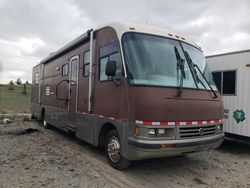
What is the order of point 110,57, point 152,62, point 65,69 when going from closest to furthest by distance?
point 152,62 < point 110,57 < point 65,69

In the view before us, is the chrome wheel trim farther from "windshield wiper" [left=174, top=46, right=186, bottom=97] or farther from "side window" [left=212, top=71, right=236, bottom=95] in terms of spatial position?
"side window" [left=212, top=71, right=236, bottom=95]

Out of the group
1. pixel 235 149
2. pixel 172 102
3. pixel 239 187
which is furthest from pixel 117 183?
pixel 235 149

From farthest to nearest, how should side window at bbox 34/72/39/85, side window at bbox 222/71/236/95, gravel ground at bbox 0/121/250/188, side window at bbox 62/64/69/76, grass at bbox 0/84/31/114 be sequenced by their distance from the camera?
grass at bbox 0/84/31/114 → side window at bbox 34/72/39/85 → side window at bbox 62/64/69/76 → side window at bbox 222/71/236/95 → gravel ground at bbox 0/121/250/188

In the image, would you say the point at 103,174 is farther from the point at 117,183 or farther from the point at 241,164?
the point at 241,164

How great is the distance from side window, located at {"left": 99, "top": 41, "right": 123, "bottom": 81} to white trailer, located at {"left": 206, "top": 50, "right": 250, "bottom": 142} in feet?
13.1

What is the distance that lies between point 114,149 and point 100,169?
20.9 inches

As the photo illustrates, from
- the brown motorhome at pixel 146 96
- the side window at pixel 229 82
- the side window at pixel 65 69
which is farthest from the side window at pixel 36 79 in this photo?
the side window at pixel 229 82

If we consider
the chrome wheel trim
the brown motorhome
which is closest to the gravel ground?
the chrome wheel trim

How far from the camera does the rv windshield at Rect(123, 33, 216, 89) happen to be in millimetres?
5199

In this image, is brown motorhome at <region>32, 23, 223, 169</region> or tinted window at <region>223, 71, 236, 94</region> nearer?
brown motorhome at <region>32, 23, 223, 169</region>

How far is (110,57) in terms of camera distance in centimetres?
600

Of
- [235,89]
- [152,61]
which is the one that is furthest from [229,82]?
[152,61]

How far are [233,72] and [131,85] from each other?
428 cm

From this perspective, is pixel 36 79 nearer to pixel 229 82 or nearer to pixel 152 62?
pixel 229 82
